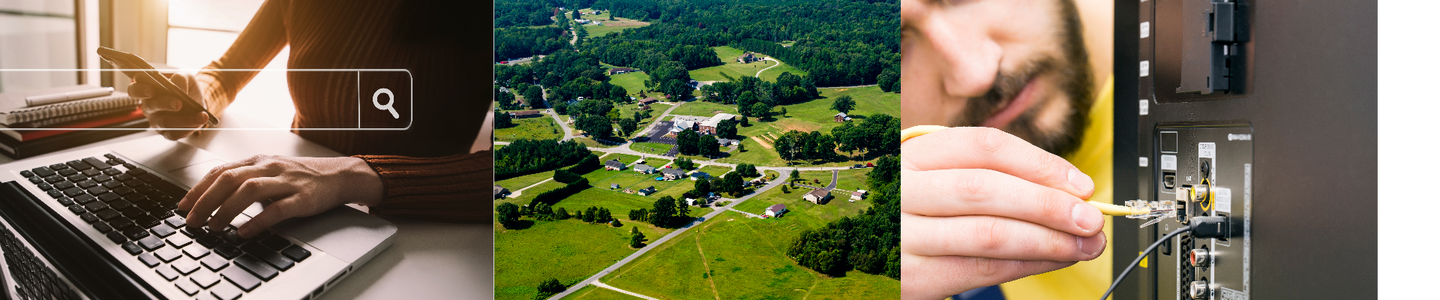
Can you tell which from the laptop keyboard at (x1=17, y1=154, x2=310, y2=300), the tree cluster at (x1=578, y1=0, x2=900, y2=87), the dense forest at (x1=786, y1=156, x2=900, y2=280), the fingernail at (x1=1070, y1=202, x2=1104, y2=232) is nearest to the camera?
the fingernail at (x1=1070, y1=202, x2=1104, y2=232)

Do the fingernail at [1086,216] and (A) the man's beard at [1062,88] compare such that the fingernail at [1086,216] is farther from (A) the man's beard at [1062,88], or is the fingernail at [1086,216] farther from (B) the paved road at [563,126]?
(B) the paved road at [563,126]

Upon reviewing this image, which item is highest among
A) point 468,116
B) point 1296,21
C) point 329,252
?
point 1296,21

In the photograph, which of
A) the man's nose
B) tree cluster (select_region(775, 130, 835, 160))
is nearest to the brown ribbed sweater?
tree cluster (select_region(775, 130, 835, 160))

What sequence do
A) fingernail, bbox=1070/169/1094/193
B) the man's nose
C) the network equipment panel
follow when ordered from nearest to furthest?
the network equipment panel → fingernail, bbox=1070/169/1094/193 → the man's nose

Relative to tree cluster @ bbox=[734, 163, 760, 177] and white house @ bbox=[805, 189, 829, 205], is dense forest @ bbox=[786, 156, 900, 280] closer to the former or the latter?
white house @ bbox=[805, 189, 829, 205]

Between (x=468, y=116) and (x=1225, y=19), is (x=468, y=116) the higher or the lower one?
the lower one

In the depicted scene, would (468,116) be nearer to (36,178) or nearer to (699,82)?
(699,82)

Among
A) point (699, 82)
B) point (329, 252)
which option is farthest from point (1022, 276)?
point (329, 252)
